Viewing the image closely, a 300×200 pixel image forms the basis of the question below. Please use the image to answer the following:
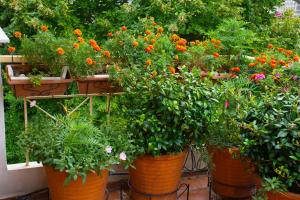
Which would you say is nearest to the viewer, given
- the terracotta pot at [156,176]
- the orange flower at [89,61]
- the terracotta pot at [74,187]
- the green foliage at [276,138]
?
the green foliage at [276,138]

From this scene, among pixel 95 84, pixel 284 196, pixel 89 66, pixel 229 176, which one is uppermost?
pixel 89 66

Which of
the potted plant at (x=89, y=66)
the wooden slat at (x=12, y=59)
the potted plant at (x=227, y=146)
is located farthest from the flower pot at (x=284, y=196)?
the wooden slat at (x=12, y=59)

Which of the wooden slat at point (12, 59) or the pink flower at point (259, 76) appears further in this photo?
the pink flower at point (259, 76)

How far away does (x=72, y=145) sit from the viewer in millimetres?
2510

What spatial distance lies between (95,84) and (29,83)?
0.47 metres

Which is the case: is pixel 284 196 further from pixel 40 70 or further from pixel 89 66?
pixel 40 70

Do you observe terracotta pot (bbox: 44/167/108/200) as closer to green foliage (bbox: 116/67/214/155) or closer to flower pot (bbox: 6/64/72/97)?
green foliage (bbox: 116/67/214/155)

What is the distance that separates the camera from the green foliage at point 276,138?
7.62ft

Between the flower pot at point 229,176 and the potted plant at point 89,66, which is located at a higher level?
the potted plant at point 89,66

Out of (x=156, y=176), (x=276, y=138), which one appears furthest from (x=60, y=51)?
(x=276, y=138)

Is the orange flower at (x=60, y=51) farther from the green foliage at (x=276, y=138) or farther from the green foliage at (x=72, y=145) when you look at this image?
the green foliage at (x=276, y=138)

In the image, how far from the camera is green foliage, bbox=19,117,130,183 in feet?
8.02

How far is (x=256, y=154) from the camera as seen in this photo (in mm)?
2502

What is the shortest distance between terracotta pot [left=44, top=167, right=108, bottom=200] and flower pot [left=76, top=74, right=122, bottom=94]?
60 cm
